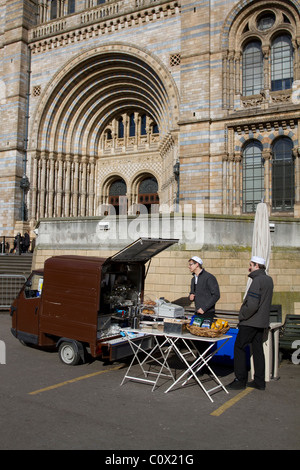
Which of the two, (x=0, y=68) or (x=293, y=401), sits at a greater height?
(x=0, y=68)

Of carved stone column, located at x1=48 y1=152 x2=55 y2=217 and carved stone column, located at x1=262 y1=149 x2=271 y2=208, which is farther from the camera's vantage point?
carved stone column, located at x1=48 y1=152 x2=55 y2=217

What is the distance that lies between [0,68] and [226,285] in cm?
2259

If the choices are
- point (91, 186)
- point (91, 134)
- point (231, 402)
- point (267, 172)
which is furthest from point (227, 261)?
point (91, 134)

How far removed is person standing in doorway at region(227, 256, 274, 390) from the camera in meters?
6.47

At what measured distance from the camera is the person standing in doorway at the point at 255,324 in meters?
6.47

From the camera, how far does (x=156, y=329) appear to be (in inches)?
278

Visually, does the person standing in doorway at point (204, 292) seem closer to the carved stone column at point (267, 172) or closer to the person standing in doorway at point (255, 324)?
the person standing in doorway at point (255, 324)

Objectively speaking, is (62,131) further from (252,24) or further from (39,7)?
(252,24)

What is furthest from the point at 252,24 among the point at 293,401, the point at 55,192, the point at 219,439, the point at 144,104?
the point at 219,439

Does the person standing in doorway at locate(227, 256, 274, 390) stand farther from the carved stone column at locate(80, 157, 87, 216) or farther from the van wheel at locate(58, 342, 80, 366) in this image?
the carved stone column at locate(80, 157, 87, 216)

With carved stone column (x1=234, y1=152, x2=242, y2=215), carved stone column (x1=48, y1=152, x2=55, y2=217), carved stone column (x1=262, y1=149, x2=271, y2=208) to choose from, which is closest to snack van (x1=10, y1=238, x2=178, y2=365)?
carved stone column (x1=234, y1=152, x2=242, y2=215)

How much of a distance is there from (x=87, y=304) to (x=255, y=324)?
306 cm
